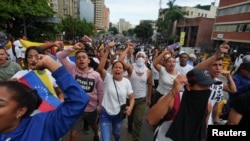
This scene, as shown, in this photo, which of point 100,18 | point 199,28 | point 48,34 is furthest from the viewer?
point 100,18

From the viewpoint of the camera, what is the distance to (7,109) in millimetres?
1512

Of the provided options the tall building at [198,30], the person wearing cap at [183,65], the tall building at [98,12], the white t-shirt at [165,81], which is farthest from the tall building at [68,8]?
the tall building at [98,12]

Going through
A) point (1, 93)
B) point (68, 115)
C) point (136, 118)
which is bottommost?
point (136, 118)

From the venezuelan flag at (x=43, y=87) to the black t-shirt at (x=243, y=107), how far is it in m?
2.07

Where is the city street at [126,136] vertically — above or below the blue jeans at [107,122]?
below

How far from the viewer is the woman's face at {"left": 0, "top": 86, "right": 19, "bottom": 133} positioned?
4.90 feet

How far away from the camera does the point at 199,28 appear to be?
50.9 metres

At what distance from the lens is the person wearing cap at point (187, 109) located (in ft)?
7.48

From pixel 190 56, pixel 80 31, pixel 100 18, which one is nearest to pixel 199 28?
pixel 80 31

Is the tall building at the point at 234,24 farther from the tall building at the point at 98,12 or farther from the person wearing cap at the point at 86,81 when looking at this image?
the tall building at the point at 98,12

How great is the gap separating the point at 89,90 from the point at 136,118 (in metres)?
1.21

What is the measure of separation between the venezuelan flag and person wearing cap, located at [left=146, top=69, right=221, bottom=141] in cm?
123

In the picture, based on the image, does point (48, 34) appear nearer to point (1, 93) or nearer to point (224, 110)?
Answer: point (224, 110)

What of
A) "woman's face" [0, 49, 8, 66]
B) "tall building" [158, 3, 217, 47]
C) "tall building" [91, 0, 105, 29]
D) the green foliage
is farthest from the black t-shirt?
"tall building" [91, 0, 105, 29]
